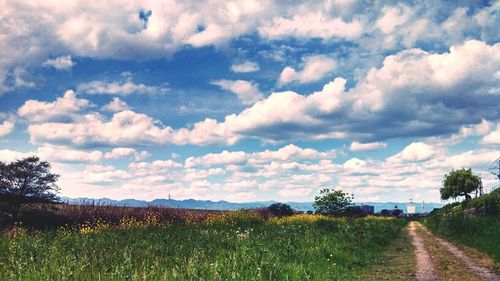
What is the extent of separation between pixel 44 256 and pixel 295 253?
24.9 ft

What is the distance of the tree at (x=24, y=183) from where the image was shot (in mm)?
31281

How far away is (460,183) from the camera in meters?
109

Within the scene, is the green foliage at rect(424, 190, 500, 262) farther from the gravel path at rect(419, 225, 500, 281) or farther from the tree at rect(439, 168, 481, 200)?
the tree at rect(439, 168, 481, 200)

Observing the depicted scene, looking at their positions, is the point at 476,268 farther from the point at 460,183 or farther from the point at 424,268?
the point at 460,183

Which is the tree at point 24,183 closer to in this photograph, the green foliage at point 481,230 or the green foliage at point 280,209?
the green foliage at point 481,230

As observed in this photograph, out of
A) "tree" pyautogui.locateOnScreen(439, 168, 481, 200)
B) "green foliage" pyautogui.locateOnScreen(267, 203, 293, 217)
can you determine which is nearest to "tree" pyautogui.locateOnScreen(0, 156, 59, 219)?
"green foliage" pyautogui.locateOnScreen(267, 203, 293, 217)

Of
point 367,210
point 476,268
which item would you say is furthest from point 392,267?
point 367,210

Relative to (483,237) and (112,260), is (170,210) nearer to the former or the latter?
(483,237)

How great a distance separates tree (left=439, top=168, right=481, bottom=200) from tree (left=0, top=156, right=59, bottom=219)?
96736 millimetres

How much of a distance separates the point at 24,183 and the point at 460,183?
101m

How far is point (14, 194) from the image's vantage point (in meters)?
31.3

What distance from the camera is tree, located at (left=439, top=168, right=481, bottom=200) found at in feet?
350

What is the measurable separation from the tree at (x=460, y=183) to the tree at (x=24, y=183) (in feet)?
317

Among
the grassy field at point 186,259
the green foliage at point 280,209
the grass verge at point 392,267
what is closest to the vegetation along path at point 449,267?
the grass verge at point 392,267
